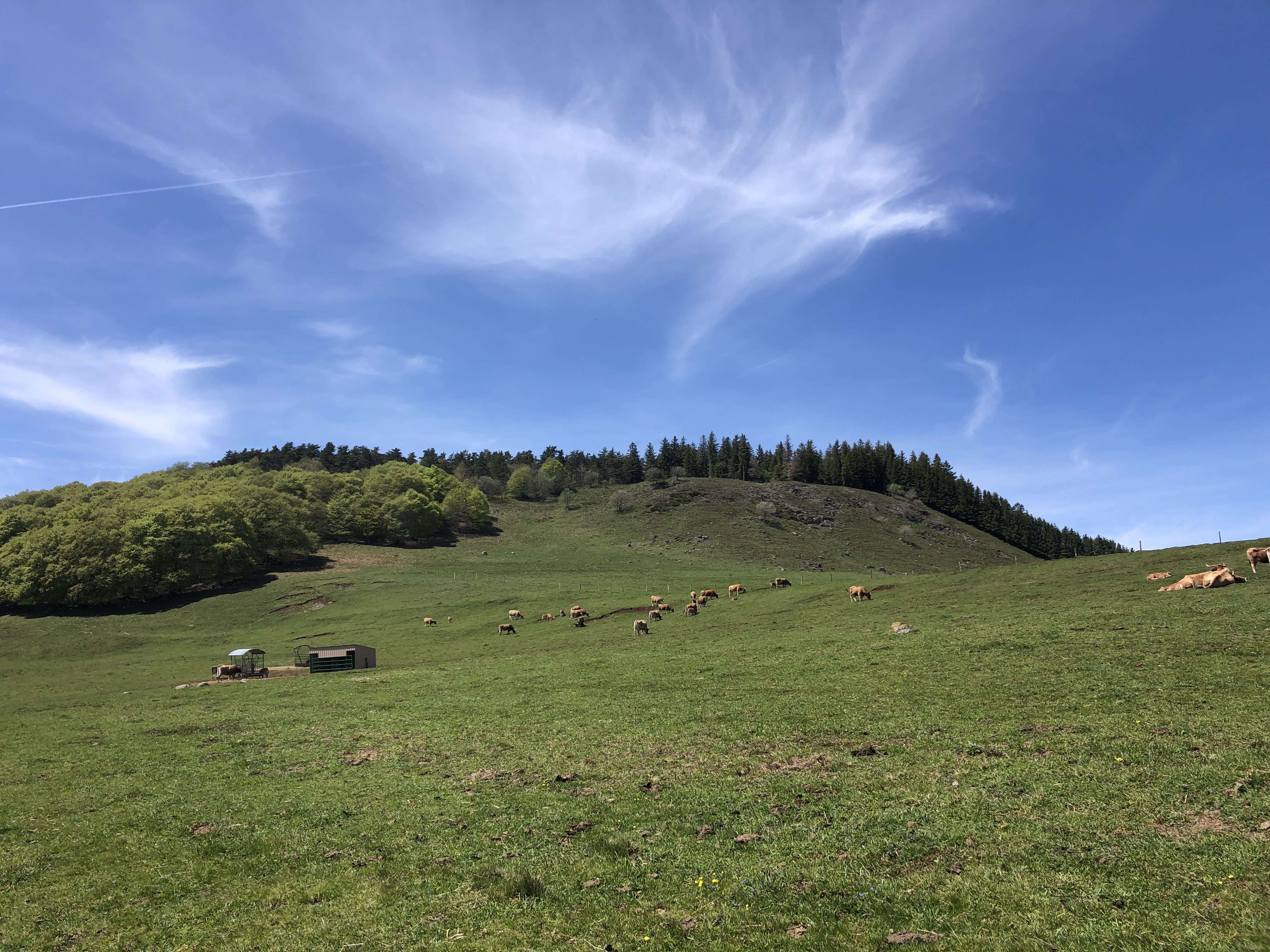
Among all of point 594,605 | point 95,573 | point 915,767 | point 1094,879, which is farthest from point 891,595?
Result: point 95,573

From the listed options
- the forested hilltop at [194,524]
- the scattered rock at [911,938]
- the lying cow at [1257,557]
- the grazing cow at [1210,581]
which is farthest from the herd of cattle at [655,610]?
the forested hilltop at [194,524]

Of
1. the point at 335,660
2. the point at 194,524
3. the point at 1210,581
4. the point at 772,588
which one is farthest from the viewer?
the point at 194,524

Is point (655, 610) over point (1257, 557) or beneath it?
beneath

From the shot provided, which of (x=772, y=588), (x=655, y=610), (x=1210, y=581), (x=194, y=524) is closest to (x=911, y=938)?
(x=1210, y=581)

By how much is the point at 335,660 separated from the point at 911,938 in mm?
46523

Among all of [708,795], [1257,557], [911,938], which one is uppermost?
[1257,557]

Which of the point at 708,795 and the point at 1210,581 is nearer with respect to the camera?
the point at 708,795

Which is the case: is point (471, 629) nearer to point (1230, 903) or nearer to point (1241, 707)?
point (1241, 707)

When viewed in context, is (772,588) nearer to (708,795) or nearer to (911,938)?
(708,795)

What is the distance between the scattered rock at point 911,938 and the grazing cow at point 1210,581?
33.9m

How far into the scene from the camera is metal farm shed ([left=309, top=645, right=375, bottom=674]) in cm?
4706

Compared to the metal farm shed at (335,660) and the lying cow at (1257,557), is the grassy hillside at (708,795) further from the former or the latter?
the metal farm shed at (335,660)

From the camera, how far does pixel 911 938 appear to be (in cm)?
824

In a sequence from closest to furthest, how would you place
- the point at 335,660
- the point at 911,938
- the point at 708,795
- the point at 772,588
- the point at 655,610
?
the point at 911,938
the point at 708,795
the point at 335,660
the point at 655,610
the point at 772,588
